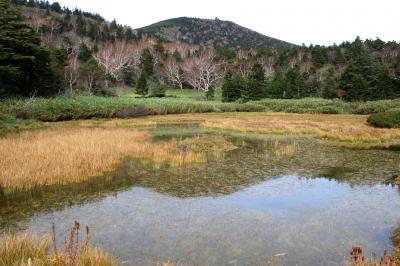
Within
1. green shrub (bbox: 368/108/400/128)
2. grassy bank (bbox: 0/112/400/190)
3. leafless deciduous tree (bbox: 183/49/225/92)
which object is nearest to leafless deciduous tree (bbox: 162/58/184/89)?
leafless deciduous tree (bbox: 183/49/225/92)

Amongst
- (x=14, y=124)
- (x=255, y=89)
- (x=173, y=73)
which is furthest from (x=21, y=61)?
(x=173, y=73)

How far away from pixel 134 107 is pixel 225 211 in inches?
1306

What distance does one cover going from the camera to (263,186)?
43.0 ft

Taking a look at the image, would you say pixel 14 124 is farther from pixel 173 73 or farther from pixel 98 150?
pixel 173 73

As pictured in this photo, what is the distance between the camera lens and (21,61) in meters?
36.0

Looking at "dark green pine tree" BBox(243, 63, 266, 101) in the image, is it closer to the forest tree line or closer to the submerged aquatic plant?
the forest tree line

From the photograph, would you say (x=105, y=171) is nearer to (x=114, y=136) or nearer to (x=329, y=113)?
(x=114, y=136)

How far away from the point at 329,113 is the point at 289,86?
45.1 ft

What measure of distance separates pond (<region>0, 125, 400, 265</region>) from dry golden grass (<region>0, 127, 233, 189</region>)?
68 cm

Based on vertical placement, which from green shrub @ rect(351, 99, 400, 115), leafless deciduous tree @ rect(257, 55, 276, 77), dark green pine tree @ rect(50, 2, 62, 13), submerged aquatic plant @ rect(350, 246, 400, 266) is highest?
dark green pine tree @ rect(50, 2, 62, 13)

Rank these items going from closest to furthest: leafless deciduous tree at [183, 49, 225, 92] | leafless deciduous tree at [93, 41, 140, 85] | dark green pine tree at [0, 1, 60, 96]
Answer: dark green pine tree at [0, 1, 60, 96] → leafless deciduous tree at [183, 49, 225, 92] → leafless deciduous tree at [93, 41, 140, 85]

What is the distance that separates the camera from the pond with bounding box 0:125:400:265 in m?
7.75

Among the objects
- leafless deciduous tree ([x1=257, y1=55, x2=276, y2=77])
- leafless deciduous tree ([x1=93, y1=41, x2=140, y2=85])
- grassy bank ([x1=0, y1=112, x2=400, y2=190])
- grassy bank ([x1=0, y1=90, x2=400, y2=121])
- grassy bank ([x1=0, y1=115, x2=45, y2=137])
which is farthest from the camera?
leafless deciduous tree ([x1=257, y1=55, x2=276, y2=77])

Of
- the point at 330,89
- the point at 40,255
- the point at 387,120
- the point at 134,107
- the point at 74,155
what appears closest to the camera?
the point at 40,255
